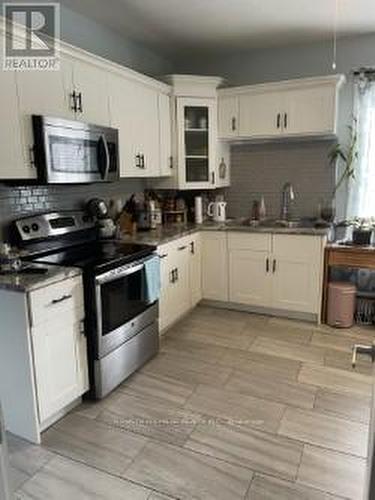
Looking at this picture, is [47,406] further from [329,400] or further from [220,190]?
[220,190]

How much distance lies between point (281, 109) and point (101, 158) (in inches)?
75.6

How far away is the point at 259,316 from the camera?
3.79 metres

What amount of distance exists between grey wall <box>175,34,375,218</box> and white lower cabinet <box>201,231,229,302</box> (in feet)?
2.44

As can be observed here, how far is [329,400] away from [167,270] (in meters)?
1.57

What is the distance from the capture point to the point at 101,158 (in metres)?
2.74

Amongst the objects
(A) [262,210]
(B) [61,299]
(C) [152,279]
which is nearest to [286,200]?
(A) [262,210]

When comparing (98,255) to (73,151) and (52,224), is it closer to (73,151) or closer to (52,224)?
(52,224)

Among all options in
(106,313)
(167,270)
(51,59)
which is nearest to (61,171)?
(51,59)

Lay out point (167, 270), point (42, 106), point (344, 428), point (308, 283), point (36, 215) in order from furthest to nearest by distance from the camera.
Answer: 1. point (308, 283)
2. point (167, 270)
3. point (36, 215)
4. point (42, 106)
5. point (344, 428)

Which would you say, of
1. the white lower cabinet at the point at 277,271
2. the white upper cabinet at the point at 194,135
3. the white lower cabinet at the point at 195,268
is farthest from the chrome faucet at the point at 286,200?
the white lower cabinet at the point at 195,268

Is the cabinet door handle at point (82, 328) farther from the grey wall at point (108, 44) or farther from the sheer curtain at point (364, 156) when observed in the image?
the sheer curtain at point (364, 156)

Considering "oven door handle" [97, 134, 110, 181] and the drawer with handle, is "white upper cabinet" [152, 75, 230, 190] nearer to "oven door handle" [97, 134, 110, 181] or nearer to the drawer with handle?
"oven door handle" [97, 134, 110, 181]

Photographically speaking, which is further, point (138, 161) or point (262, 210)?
point (262, 210)

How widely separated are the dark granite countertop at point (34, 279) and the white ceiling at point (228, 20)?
6.61 ft
